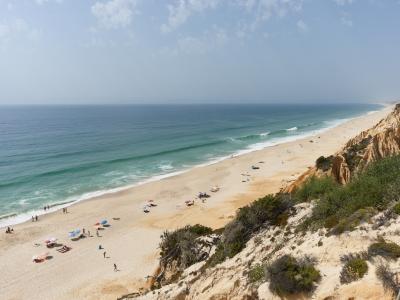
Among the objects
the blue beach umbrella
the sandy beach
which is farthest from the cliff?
the blue beach umbrella

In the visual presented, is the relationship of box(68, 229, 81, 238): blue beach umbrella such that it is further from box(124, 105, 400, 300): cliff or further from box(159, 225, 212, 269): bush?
box(124, 105, 400, 300): cliff

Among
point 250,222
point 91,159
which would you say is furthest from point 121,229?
point 91,159

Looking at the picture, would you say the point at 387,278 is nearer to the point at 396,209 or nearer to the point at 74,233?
the point at 396,209

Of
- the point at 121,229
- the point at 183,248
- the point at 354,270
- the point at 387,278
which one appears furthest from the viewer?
the point at 121,229

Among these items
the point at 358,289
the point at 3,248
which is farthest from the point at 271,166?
the point at 358,289

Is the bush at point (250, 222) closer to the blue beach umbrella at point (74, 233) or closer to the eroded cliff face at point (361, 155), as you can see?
the eroded cliff face at point (361, 155)
